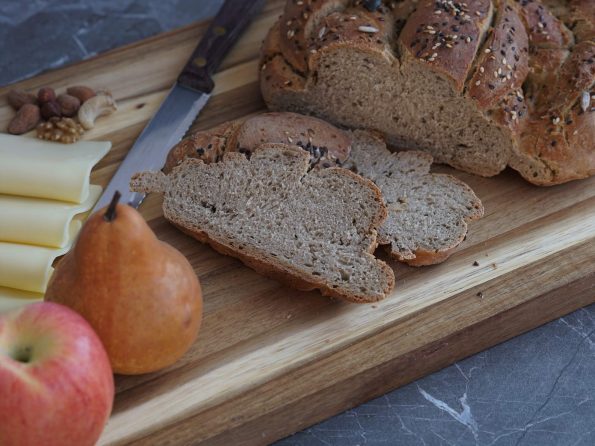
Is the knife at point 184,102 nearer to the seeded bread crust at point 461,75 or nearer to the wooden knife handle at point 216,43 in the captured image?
the wooden knife handle at point 216,43

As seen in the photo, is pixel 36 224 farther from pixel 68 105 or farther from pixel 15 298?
pixel 68 105

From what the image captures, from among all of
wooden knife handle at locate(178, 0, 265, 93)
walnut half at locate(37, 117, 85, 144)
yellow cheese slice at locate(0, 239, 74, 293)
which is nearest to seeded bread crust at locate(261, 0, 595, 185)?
wooden knife handle at locate(178, 0, 265, 93)

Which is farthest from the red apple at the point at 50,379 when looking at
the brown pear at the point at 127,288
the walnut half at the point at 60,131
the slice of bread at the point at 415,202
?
the walnut half at the point at 60,131

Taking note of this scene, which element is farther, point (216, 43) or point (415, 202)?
point (216, 43)

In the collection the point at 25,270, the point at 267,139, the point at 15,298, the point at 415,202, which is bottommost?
the point at 15,298

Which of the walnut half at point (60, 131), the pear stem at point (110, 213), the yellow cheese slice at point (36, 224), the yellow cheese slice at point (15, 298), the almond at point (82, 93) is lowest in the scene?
the yellow cheese slice at point (15, 298)

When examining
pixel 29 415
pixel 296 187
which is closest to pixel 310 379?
pixel 296 187

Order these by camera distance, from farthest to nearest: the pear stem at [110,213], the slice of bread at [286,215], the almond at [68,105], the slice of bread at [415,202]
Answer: the almond at [68,105]
the slice of bread at [415,202]
the slice of bread at [286,215]
the pear stem at [110,213]

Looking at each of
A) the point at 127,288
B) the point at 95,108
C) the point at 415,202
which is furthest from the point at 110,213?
the point at 95,108
